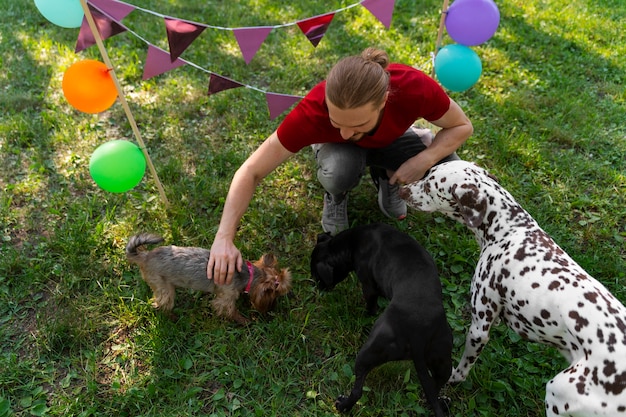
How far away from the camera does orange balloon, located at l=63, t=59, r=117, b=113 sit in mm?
3014

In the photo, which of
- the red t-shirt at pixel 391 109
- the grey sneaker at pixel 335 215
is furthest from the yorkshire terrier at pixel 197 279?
the red t-shirt at pixel 391 109

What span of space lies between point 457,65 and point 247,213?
230cm

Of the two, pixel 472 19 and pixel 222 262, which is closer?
pixel 222 262

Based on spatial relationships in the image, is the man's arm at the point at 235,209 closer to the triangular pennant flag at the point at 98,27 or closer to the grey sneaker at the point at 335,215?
the grey sneaker at the point at 335,215

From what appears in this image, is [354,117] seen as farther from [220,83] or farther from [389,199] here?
[220,83]

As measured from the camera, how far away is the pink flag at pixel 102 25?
3123 mm

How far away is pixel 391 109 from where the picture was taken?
313 centimetres

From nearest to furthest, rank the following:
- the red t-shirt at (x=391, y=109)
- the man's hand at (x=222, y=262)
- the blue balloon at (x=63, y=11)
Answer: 1. the blue balloon at (x=63, y=11)
2. the man's hand at (x=222, y=262)
3. the red t-shirt at (x=391, y=109)

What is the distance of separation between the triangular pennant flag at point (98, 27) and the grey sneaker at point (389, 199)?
7.80 feet

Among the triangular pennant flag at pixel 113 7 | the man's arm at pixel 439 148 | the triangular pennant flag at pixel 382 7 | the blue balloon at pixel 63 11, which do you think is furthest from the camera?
the triangular pennant flag at pixel 382 7

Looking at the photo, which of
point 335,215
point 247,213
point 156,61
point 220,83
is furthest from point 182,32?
point 335,215

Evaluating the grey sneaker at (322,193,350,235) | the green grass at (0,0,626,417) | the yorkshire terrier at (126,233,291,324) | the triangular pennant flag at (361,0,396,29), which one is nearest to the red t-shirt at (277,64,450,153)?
the triangular pennant flag at (361,0,396,29)

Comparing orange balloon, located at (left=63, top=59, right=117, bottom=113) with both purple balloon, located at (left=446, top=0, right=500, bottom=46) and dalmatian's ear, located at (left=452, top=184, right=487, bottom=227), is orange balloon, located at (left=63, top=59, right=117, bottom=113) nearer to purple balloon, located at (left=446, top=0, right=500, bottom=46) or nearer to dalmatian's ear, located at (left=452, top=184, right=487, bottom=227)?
dalmatian's ear, located at (left=452, top=184, right=487, bottom=227)

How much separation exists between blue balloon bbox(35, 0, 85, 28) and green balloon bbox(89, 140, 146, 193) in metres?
0.84
